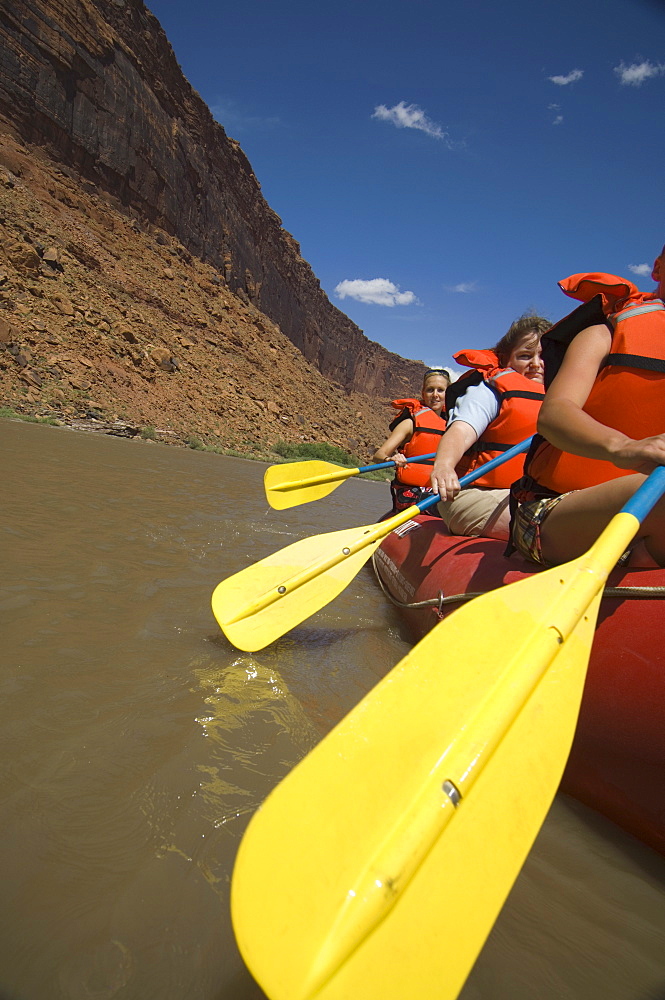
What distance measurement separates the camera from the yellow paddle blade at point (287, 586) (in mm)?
1840

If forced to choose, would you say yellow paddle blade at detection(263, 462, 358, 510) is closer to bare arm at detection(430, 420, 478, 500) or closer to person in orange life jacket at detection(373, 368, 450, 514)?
person in orange life jacket at detection(373, 368, 450, 514)

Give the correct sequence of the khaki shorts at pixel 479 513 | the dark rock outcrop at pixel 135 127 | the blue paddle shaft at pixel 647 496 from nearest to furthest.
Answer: the blue paddle shaft at pixel 647 496
the khaki shorts at pixel 479 513
the dark rock outcrop at pixel 135 127

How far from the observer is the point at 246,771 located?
44.6 inches

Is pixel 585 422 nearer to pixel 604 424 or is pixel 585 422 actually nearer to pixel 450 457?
pixel 604 424

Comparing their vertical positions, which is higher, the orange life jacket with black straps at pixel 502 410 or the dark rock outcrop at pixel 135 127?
the dark rock outcrop at pixel 135 127

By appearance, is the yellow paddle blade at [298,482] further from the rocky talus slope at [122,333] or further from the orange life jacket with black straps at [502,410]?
the rocky talus slope at [122,333]

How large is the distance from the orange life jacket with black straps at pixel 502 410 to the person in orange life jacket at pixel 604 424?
901mm

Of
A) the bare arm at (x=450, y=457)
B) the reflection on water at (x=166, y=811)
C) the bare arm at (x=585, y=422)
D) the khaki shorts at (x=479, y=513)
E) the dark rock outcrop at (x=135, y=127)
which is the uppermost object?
the dark rock outcrop at (x=135, y=127)

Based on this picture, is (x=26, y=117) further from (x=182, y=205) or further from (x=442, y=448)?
(x=442, y=448)

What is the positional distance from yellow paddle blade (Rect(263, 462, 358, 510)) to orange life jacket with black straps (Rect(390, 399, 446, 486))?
488 millimetres

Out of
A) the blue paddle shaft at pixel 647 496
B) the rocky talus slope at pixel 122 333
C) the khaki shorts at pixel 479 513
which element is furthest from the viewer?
the rocky talus slope at pixel 122 333

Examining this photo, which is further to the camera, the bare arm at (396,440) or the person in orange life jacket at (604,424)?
the bare arm at (396,440)

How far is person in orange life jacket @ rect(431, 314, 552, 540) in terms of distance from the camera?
2350 mm

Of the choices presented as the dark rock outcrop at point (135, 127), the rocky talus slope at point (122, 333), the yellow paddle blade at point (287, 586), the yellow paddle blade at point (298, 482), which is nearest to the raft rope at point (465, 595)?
the yellow paddle blade at point (287, 586)
